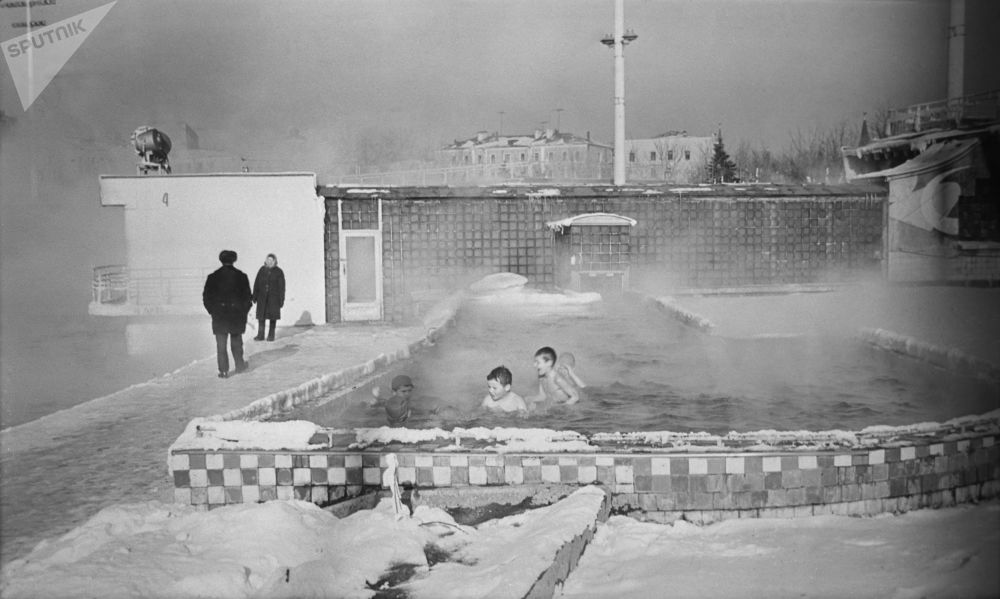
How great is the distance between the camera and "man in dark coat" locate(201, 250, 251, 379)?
6969 mm

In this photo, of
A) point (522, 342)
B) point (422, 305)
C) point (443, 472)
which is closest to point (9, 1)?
point (443, 472)

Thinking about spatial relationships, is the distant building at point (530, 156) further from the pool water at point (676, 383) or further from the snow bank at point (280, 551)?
the snow bank at point (280, 551)

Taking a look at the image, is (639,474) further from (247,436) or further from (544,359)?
(544,359)

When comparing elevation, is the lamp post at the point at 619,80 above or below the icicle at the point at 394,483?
above

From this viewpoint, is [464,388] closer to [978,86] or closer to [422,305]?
[978,86]

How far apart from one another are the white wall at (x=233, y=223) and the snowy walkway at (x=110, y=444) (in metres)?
5.16

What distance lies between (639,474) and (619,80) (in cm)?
1758

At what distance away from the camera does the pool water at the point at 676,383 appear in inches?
223

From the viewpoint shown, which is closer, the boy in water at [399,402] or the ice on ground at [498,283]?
the boy in water at [399,402]

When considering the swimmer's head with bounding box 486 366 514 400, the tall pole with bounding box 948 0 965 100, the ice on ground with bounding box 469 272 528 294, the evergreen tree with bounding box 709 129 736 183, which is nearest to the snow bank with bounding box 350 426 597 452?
the swimmer's head with bounding box 486 366 514 400

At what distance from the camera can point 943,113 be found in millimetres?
10758

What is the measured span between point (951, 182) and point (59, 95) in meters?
14.3

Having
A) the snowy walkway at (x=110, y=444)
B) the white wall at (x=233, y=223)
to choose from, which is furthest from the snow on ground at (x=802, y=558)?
the white wall at (x=233, y=223)

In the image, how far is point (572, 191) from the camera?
1452 centimetres
